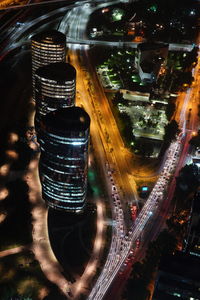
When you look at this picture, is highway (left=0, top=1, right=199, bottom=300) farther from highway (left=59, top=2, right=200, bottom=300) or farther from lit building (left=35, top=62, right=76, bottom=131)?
lit building (left=35, top=62, right=76, bottom=131)

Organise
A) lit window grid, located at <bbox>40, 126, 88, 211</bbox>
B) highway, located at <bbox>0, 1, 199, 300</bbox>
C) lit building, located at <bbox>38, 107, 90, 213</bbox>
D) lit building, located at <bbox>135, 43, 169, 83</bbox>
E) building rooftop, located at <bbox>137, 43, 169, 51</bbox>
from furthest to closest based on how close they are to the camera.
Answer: building rooftop, located at <bbox>137, 43, 169, 51</bbox>
lit building, located at <bbox>135, 43, 169, 83</bbox>
lit window grid, located at <bbox>40, 126, 88, 211</bbox>
lit building, located at <bbox>38, 107, 90, 213</bbox>
highway, located at <bbox>0, 1, 199, 300</bbox>

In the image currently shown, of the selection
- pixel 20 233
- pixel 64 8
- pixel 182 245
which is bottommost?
pixel 182 245

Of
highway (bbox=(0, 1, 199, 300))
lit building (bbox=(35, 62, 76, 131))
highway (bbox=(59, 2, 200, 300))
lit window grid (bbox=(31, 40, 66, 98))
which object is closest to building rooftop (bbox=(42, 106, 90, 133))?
lit building (bbox=(35, 62, 76, 131))

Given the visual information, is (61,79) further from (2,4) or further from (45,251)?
(2,4)

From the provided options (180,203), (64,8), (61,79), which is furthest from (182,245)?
(64,8)

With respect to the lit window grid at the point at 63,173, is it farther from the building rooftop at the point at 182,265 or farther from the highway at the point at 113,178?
the building rooftop at the point at 182,265

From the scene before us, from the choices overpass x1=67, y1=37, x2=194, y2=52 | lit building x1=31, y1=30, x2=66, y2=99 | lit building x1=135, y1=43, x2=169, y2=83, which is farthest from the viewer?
overpass x1=67, y1=37, x2=194, y2=52
